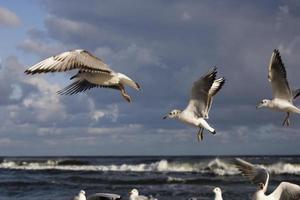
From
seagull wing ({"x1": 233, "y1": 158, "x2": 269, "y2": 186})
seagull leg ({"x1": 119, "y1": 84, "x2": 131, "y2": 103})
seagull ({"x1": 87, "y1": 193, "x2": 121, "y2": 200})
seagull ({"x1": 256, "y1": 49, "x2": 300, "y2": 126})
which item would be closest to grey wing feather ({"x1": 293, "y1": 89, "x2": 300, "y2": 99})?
seagull ({"x1": 256, "y1": 49, "x2": 300, "y2": 126})

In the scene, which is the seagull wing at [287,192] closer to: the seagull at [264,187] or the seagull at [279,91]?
the seagull at [264,187]

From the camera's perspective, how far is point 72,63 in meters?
8.69

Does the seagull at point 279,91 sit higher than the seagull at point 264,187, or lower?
higher

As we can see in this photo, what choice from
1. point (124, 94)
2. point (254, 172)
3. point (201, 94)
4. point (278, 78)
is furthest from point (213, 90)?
point (124, 94)

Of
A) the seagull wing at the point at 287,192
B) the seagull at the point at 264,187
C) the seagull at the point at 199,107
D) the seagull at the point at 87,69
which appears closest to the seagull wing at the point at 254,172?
the seagull at the point at 264,187

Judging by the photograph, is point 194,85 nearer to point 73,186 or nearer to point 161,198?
point 161,198

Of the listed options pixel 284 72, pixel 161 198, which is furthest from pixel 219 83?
pixel 161 198

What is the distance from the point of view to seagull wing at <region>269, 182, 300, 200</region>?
1061 centimetres

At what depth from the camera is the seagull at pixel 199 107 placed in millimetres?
10227

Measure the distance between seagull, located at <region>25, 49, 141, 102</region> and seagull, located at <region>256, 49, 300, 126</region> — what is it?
299cm

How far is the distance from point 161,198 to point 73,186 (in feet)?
23.3

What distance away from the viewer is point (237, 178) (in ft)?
96.4

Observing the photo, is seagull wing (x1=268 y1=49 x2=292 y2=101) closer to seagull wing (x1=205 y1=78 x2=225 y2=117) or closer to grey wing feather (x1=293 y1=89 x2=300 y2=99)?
grey wing feather (x1=293 y1=89 x2=300 y2=99)

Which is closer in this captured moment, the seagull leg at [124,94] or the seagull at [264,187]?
the seagull leg at [124,94]
